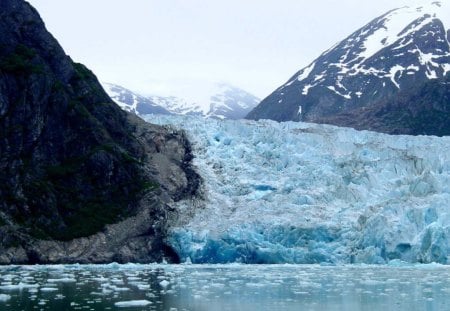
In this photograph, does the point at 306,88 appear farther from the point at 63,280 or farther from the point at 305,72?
the point at 63,280

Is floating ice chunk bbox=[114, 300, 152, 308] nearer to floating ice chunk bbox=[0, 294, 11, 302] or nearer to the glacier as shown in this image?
floating ice chunk bbox=[0, 294, 11, 302]

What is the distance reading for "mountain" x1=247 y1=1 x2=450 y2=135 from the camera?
99.6 metres

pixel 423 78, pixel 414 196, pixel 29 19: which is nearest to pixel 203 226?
pixel 414 196

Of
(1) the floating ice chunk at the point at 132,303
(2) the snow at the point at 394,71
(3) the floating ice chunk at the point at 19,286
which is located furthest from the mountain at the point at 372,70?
(1) the floating ice chunk at the point at 132,303

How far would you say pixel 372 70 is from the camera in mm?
103938

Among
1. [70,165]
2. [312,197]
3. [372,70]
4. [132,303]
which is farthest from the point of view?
[372,70]

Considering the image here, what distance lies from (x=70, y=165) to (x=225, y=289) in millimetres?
22977

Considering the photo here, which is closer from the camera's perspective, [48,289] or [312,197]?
[48,289]

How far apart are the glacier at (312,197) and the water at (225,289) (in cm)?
528

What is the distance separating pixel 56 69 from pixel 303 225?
65.1ft

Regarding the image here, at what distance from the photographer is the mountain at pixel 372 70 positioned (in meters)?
99.6

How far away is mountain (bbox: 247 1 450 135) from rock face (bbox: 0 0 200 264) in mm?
51925

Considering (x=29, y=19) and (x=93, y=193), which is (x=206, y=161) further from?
(x=29, y=19)

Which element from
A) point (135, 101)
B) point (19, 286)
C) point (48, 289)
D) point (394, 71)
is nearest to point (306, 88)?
point (394, 71)
